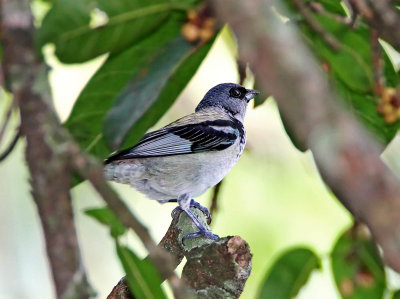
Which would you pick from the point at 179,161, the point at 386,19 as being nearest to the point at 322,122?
the point at 386,19

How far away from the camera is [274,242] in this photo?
6.74m

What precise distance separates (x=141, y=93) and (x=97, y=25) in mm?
393

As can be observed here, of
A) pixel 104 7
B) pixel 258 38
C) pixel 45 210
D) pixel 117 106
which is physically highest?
pixel 104 7

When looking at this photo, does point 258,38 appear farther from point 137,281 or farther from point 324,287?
point 324,287

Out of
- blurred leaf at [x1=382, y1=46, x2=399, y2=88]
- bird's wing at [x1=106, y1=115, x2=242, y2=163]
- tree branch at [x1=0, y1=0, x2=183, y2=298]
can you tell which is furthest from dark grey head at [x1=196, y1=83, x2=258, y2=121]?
tree branch at [x1=0, y1=0, x2=183, y2=298]

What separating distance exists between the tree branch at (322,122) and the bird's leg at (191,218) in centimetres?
254

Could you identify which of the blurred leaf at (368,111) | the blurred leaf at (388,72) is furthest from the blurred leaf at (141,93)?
the blurred leaf at (388,72)

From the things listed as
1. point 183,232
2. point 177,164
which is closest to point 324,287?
point 177,164

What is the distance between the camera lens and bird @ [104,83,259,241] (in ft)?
17.3

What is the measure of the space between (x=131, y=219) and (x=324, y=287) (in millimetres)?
5688

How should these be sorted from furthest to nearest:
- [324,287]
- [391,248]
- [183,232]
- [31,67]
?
[324,287], [183,232], [31,67], [391,248]

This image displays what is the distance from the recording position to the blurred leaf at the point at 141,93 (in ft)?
10.5

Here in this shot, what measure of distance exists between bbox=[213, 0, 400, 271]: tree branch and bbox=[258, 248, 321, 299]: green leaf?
2.31 metres

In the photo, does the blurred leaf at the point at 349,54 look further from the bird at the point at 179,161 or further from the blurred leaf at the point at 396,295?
the bird at the point at 179,161
